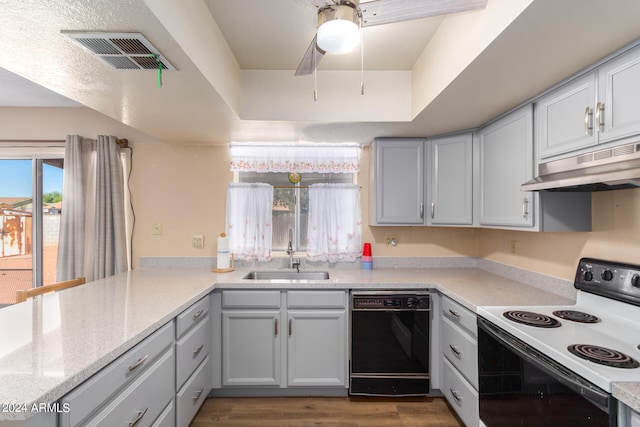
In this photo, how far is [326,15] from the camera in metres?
1.17

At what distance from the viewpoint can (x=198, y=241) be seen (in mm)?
2750

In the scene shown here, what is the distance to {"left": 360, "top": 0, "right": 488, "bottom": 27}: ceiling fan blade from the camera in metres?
1.10

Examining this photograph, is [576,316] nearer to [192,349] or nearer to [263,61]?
[192,349]

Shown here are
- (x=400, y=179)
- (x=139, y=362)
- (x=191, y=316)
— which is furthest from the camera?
(x=400, y=179)

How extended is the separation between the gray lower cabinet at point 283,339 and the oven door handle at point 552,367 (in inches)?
40.1

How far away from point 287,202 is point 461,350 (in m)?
1.81

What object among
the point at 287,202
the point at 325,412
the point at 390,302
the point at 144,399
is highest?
the point at 287,202

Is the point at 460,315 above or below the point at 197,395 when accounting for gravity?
above

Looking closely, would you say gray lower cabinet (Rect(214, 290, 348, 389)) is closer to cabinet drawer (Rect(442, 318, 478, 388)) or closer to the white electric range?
cabinet drawer (Rect(442, 318, 478, 388))

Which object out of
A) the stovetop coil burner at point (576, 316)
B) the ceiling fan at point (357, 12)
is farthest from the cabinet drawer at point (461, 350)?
the ceiling fan at point (357, 12)

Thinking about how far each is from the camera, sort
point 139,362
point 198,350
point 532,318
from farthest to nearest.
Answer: point 198,350, point 532,318, point 139,362

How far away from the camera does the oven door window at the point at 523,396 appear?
98 cm

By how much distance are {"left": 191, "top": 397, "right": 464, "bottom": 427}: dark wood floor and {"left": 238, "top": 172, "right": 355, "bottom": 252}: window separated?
125 cm

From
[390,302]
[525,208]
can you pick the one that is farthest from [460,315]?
[525,208]
